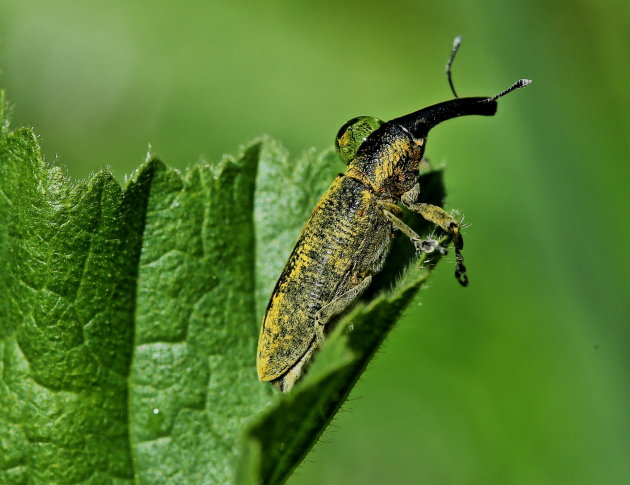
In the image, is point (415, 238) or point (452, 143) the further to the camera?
point (452, 143)

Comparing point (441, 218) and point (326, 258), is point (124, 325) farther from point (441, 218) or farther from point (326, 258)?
point (441, 218)

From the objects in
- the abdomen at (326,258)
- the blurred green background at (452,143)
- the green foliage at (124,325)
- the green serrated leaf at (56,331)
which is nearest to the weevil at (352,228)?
the abdomen at (326,258)

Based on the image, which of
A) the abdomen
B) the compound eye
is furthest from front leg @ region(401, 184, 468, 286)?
the compound eye

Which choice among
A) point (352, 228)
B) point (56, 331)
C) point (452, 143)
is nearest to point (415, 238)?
point (352, 228)

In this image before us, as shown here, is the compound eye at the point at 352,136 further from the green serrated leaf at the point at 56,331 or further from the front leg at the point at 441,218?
the green serrated leaf at the point at 56,331

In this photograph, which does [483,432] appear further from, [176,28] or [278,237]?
[176,28]

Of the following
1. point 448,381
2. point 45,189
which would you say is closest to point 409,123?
point 45,189

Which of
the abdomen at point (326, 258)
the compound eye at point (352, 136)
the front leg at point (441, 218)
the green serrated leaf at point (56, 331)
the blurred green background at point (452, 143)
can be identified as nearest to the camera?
the green serrated leaf at point (56, 331)
